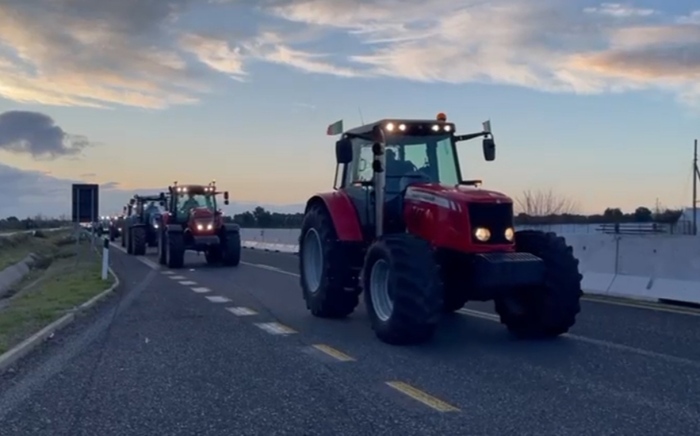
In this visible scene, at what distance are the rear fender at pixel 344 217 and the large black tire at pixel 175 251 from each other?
15590 mm

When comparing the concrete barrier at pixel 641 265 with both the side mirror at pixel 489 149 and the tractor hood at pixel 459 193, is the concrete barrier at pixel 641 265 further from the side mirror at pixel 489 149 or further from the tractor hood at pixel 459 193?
the tractor hood at pixel 459 193

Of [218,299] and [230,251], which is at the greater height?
[230,251]

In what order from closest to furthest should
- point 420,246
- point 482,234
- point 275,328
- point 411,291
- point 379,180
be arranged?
point 411,291 → point 420,246 → point 482,234 → point 379,180 → point 275,328

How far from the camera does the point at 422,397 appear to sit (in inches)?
322

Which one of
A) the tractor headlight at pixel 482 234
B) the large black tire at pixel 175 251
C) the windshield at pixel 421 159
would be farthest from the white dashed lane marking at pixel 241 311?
the large black tire at pixel 175 251

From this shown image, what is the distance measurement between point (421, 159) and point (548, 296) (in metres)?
2.81

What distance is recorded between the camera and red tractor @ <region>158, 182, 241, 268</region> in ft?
95.5

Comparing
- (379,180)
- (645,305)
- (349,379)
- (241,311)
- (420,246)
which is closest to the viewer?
(349,379)

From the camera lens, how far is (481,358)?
10.2 m

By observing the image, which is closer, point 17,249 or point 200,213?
point 200,213

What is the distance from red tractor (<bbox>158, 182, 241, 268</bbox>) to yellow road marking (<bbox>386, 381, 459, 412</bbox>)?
20.7 meters

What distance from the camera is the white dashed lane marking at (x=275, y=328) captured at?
41.1 feet

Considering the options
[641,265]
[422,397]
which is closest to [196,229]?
[641,265]

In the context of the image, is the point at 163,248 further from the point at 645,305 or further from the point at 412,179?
the point at 412,179
